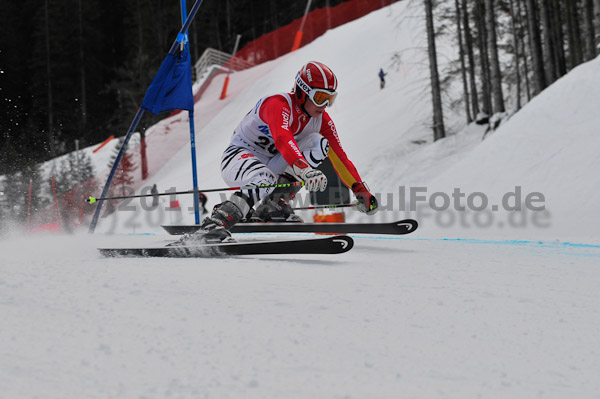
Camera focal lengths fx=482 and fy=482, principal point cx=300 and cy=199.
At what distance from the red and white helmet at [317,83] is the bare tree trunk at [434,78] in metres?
10.6

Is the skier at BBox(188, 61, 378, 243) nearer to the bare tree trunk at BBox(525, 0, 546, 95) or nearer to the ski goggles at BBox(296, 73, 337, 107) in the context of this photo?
the ski goggles at BBox(296, 73, 337, 107)

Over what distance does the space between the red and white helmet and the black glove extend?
86cm

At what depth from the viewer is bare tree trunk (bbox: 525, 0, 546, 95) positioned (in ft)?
38.1

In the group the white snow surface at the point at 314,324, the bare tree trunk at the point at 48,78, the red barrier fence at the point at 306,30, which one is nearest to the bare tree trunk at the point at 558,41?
the white snow surface at the point at 314,324

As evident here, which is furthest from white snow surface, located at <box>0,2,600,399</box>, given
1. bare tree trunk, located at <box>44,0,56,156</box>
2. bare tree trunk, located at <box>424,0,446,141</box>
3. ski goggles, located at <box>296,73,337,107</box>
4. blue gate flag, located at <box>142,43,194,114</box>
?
bare tree trunk, located at <box>44,0,56,156</box>

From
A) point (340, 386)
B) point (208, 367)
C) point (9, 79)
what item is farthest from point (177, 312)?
point (9, 79)

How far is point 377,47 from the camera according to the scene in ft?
92.5

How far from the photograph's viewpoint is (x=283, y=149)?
3643 millimetres

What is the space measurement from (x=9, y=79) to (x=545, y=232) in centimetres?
4663

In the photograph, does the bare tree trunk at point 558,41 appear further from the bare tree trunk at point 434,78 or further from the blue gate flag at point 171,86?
the blue gate flag at point 171,86

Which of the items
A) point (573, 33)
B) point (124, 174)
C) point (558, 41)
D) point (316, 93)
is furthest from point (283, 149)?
point (573, 33)

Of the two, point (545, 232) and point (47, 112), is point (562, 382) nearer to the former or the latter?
point (545, 232)

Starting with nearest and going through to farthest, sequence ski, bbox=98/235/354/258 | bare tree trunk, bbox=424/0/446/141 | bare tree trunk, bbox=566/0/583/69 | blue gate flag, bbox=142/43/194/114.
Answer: ski, bbox=98/235/354/258
blue gate flag, bbox=142/43/194/114
bare tree trunk, bbox=424/0/446/141
bare tree trunk, bbox=566/0/583/69

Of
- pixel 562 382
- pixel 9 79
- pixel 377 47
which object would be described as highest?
pixel 9 79
